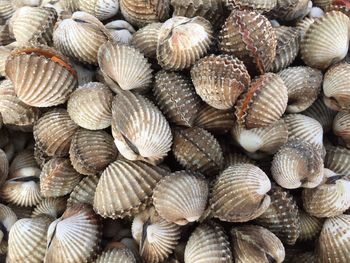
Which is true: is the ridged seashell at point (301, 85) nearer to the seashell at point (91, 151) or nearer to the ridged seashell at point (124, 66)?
the ridged seashell at point (124, 66)

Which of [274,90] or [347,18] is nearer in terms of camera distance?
[274,90]

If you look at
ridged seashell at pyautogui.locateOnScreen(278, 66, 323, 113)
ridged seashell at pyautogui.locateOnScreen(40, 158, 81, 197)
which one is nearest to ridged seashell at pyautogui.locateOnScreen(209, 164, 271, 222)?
ridged seashell at pyautogui.locateOnScreen(278, 66, 323, 113)

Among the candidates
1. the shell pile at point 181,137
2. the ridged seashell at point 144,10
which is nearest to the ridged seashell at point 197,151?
the shell pile at point 181,137

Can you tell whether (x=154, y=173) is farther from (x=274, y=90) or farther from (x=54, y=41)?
(x=54, y=41)

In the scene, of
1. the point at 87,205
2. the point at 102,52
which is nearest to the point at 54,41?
the point at 102,52

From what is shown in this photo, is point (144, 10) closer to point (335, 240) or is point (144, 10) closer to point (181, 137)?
point (181, 137)

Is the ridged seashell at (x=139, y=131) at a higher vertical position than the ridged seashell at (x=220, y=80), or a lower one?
lower
